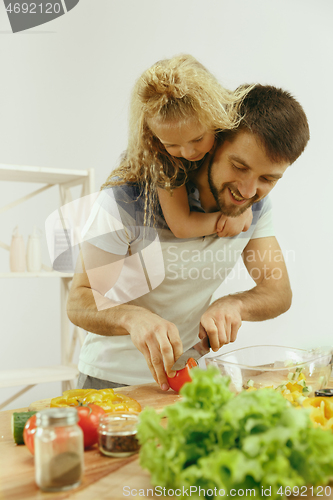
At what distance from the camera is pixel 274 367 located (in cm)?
91

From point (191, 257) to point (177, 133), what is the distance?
396mm

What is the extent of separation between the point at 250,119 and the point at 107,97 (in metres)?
1.35

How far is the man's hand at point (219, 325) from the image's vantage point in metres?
0.97

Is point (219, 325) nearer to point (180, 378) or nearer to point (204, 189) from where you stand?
point (180, 378)

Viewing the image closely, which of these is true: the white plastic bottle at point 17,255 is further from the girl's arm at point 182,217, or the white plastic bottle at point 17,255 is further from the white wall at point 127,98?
the girl's arm at point 182,217

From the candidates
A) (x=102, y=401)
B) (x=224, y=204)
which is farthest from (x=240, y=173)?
(x=102, y=401)

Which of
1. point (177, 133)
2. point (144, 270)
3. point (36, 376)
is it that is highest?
point (177, 133)

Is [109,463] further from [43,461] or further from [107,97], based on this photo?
[107,97]

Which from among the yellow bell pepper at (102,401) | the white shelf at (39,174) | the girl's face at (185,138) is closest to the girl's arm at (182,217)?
the girl's face at (185,138)

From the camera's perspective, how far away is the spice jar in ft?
2.04

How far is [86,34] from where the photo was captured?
2.32 metres

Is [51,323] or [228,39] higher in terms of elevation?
[228,39]

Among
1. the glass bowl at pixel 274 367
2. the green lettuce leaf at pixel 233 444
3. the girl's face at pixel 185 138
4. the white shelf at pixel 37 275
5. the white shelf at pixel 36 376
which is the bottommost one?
the white shelf at pixel 36 376

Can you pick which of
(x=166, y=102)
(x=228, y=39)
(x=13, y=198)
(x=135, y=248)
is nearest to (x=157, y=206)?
(x=135, y=248)
